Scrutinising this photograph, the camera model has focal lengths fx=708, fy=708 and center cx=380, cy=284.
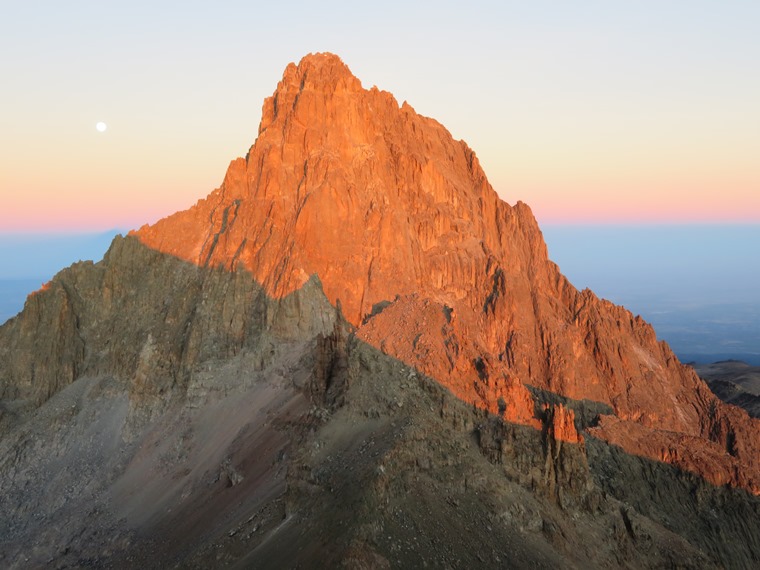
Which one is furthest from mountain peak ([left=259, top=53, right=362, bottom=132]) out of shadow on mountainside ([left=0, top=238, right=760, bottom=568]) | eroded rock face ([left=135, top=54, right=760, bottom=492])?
shadow on mountainside ([left=0, top=238, right=760, bottom=568])

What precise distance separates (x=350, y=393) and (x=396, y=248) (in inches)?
1087

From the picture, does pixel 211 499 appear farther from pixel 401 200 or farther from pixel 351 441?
pixel 401 200

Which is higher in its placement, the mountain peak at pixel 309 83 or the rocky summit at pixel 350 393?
the mountain peak at pixel 309 83

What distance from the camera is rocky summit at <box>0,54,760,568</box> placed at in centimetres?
3434

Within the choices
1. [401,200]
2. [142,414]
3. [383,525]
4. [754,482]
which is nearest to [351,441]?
[383,525]

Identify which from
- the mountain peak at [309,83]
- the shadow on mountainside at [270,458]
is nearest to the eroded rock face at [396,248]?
the mountain peak at [309,83]

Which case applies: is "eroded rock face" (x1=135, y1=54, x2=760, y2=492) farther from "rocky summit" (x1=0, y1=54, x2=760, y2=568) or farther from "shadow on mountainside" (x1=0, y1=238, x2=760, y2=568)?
"shadow on mountainside" (x1=0, y1=238, x2=760, y2=568)

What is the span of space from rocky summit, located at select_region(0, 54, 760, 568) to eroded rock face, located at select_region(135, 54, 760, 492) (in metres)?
0.24

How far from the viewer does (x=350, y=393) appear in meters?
39.8

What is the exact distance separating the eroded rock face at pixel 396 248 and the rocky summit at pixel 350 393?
0.24 metres

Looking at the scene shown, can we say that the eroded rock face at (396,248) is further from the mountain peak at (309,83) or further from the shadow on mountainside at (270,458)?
the shadow on mountainside at (270,458)

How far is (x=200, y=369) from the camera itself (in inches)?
2275

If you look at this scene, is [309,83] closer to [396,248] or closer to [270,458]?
[396,248]

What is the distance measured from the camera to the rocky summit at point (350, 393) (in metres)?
34.3
